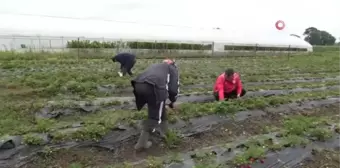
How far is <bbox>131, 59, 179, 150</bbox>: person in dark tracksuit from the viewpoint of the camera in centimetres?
479

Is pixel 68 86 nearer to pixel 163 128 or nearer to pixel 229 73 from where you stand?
pixel 229 73

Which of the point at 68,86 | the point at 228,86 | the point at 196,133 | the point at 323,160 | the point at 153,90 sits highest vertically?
the point at 153,90

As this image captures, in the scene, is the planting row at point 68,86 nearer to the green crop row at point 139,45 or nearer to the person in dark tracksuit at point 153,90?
the person in dark tracksuit at point 153,90

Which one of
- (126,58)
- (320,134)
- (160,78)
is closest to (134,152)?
(160,78)

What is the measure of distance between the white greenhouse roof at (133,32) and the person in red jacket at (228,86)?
66.4 ft

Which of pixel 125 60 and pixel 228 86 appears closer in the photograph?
pixel 228 86

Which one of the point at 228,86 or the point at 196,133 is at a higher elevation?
the point at 228,86

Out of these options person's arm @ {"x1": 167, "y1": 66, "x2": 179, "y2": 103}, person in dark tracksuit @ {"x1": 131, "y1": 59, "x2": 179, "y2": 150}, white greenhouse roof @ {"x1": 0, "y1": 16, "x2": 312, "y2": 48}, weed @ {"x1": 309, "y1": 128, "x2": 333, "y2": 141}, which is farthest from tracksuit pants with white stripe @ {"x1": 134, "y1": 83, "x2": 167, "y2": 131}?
white greenhouse roof @ {"x1": 0, "y1": 16, "x2": 312, "y2": 48}

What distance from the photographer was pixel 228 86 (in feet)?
25.3

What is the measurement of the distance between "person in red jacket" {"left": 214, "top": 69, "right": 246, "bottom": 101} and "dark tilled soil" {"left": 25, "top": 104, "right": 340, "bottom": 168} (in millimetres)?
1003

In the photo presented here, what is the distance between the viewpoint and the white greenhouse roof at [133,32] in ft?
84.3

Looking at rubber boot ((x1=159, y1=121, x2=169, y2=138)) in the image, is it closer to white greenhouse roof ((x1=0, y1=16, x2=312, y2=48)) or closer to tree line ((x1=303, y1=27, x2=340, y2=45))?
white greenhouse roof ((x1=0, y1=16, x2=312, y2=48))

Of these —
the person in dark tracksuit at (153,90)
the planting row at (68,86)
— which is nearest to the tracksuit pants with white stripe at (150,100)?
the person in dark tracksuit at (153,90)

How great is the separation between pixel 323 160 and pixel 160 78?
2452mm
